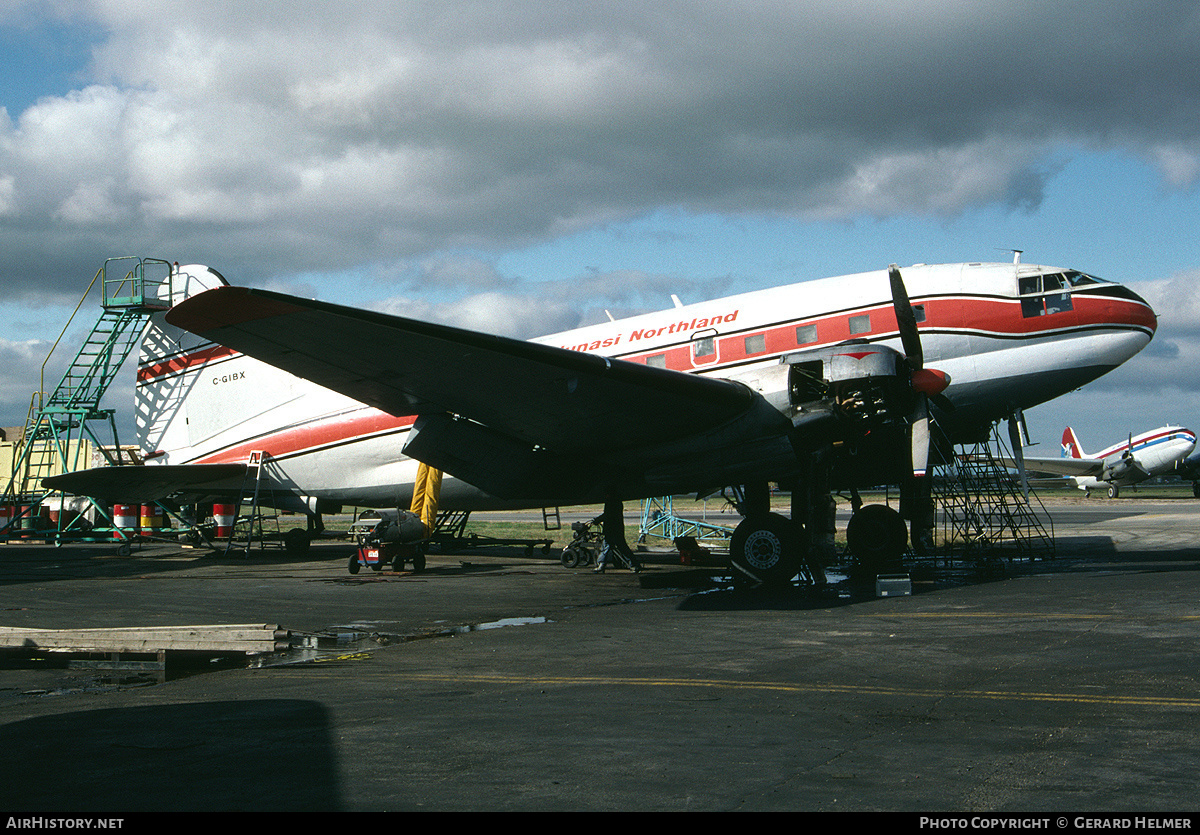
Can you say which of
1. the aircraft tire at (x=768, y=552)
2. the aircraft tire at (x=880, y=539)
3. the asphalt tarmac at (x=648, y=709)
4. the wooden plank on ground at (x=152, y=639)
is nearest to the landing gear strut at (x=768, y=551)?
the aircraft tire at (x=768, y=552)

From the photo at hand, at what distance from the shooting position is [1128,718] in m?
6.18

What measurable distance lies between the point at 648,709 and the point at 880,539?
1327 cm

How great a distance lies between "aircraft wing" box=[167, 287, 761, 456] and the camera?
1159 centimetres

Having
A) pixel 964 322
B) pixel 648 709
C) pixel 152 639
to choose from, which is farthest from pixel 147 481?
pixel 648 709

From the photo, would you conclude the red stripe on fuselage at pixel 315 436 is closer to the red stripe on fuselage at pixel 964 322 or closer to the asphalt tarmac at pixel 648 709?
the asphalt tarmac at pixel 648 709

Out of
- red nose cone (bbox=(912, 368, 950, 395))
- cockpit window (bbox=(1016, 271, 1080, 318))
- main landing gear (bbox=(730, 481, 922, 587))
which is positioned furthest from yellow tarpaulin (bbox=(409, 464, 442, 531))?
cockpit window (bbox=(1016, 271, 1080, 318))

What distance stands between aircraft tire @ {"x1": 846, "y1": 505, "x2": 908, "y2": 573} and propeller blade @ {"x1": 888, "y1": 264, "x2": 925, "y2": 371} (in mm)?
4506

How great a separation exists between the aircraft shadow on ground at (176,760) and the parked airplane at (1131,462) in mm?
62144

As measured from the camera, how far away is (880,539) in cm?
1880

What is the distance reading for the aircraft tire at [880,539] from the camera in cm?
1866

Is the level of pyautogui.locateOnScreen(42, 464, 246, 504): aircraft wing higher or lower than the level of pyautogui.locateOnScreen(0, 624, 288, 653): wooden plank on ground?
higher

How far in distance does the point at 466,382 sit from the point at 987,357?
9.63m

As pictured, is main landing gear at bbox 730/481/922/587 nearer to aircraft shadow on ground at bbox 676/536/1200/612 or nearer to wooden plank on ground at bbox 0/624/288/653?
aircraft shadow on ground at bbox 676/536/1200/612
